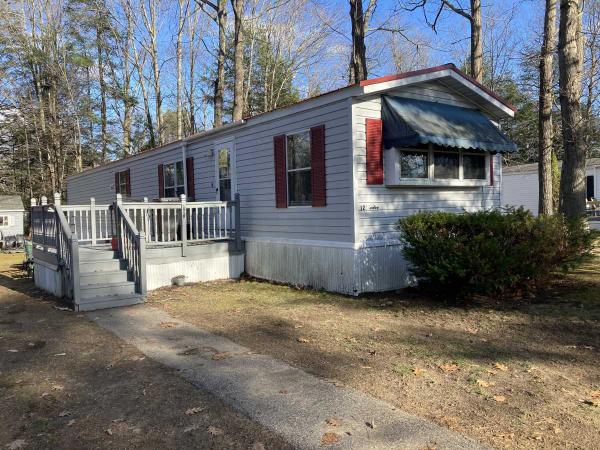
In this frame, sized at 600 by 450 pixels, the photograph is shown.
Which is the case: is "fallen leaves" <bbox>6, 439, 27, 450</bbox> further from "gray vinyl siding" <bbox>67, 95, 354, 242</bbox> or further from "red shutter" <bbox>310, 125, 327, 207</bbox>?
"red shutter" <bbox>310, 125, 327, 207</bbox>

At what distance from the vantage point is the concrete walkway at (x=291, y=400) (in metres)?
2.88

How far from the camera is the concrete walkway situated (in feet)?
9.45

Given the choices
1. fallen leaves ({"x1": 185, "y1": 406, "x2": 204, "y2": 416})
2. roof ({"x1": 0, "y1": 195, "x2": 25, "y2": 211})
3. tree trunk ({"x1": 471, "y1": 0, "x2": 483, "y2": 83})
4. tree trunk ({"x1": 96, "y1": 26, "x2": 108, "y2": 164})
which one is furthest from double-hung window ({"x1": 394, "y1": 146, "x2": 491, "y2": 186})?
roof ({"x1": 0, "y1": 195, "x2": 25, "y2": 211})

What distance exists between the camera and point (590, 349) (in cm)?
449

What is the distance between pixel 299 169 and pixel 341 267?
1951 mm

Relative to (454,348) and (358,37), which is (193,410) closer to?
(454,348)

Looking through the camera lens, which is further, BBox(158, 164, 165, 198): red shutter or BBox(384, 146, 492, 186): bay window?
BBox(158, 164, 165, 198): red shutter

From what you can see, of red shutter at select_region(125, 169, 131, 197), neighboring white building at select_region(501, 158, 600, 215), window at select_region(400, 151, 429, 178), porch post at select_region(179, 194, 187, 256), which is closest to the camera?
window at select_region(400, 151, 429, 178)

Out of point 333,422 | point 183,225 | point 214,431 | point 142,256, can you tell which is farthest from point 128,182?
point 333,422

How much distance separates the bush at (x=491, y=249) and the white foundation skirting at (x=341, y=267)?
89 centimetres

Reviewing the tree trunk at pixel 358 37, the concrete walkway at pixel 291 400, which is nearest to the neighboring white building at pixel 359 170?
the concrete walkway at pixel 291 400

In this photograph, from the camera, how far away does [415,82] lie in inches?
305

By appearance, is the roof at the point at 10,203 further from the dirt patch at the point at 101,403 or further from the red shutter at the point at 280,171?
the dirt patch at the point at 101,403

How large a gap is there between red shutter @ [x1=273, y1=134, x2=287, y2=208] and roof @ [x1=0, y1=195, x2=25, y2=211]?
27884mm
